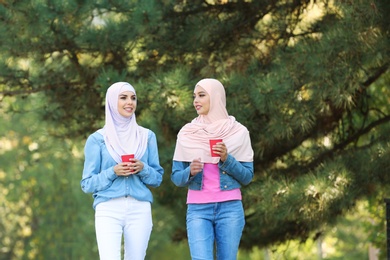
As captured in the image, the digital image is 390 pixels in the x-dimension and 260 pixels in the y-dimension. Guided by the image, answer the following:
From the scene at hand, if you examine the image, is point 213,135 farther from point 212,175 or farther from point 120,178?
point 120,178

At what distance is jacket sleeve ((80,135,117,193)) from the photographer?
21.3ft

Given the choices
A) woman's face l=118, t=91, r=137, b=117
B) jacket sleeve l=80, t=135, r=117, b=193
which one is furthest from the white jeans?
woman's face l=118, t=91, r=137, b=117

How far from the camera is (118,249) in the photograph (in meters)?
6.54

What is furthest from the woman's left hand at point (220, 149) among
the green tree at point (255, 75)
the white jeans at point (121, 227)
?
the green tree at point (255, 75)

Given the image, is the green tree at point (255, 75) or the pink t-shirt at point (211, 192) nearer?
the pink t-shirt at point (211, 192)

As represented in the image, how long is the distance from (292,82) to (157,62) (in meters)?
1.83

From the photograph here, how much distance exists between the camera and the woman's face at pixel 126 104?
6629mm

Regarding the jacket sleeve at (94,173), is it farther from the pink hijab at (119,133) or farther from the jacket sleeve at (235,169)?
the jacket sleeve at (235,169)

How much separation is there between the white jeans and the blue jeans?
0.32m

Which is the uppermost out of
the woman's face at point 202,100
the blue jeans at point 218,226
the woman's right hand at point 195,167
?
the woman's face at point 202,100

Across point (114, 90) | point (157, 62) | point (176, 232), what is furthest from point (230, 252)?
point (176, 232)

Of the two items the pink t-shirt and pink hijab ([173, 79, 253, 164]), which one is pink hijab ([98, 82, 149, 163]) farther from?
the pink t-shirt

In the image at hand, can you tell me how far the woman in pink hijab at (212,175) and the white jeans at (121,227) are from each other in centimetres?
30

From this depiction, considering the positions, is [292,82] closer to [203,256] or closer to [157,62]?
[157,62]
